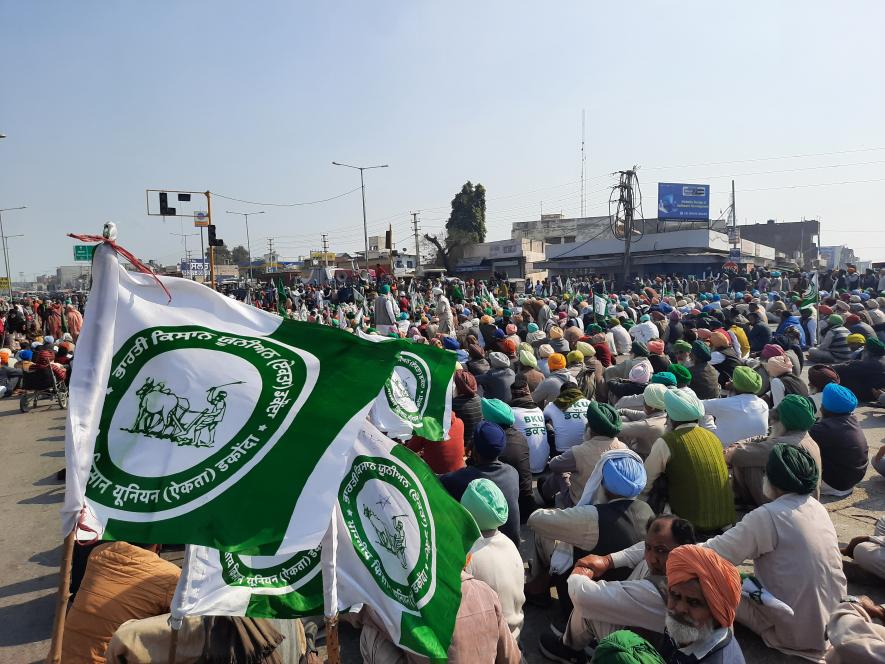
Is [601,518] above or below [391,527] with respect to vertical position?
below

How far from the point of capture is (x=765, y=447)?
5.54 m

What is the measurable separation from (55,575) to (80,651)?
8.96 ft

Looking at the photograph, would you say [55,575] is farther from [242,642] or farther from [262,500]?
[262,500]

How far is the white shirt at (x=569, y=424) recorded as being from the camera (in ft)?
20.8

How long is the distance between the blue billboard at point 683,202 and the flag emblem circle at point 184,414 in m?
50.5

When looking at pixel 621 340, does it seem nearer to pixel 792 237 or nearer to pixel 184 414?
pixel 184 414

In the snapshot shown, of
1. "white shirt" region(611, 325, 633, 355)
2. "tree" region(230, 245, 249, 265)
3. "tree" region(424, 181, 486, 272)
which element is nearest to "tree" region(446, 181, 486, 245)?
"tree" region(424, 181, 486, 272)

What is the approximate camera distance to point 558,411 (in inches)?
256

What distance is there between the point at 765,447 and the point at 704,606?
336 centimetres

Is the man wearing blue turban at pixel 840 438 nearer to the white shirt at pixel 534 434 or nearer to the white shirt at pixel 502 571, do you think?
the white shirt at pixel 534 434

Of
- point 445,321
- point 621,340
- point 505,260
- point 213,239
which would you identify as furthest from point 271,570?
point 505,260

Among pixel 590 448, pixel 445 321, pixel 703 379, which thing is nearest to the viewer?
pixel 590 448

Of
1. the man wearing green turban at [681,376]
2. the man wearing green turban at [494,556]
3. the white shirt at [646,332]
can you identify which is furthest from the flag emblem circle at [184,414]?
the white shirt at [646,332]

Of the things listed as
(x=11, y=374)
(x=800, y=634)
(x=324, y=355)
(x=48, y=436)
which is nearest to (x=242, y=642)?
(x=324, y=355)
